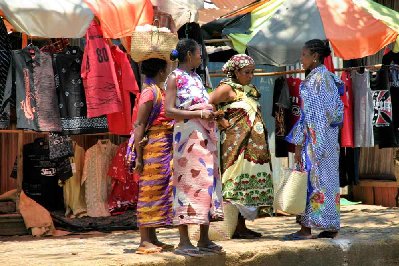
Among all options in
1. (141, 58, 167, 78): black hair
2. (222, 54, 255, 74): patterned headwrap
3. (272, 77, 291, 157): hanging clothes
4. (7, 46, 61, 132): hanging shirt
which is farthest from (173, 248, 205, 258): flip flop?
(272, 77, 291, 157): hanging clothes

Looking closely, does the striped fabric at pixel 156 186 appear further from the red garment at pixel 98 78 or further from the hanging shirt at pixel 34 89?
the hanging shirt at pixel 34 89

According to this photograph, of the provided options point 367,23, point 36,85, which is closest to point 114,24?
point 36,85

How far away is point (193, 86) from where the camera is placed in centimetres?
637

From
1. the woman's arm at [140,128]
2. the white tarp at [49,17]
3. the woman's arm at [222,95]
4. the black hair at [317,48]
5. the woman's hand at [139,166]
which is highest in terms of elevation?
the white tarp at [49,17]

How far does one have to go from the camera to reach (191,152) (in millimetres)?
6230

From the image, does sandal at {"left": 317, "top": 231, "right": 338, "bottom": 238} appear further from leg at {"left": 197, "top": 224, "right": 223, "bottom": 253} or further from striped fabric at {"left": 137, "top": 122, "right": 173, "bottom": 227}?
striped fabric at {"left": 137, "top": 122, "right": 173, "bottom": 227}

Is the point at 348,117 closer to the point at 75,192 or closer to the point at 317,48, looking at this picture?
the point at 317,48

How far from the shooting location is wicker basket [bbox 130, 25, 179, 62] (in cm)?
654

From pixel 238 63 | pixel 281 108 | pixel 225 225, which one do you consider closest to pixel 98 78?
pixel 238 63

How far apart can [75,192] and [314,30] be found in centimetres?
333

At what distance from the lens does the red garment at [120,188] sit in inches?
377

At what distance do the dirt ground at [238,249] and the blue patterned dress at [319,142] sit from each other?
0.25m

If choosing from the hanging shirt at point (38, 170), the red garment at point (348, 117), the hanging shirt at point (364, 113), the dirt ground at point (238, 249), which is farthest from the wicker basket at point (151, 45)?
the hanging shirt at point (364, 113)

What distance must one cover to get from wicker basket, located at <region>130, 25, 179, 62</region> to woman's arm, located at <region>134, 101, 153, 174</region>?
0.45 metres
